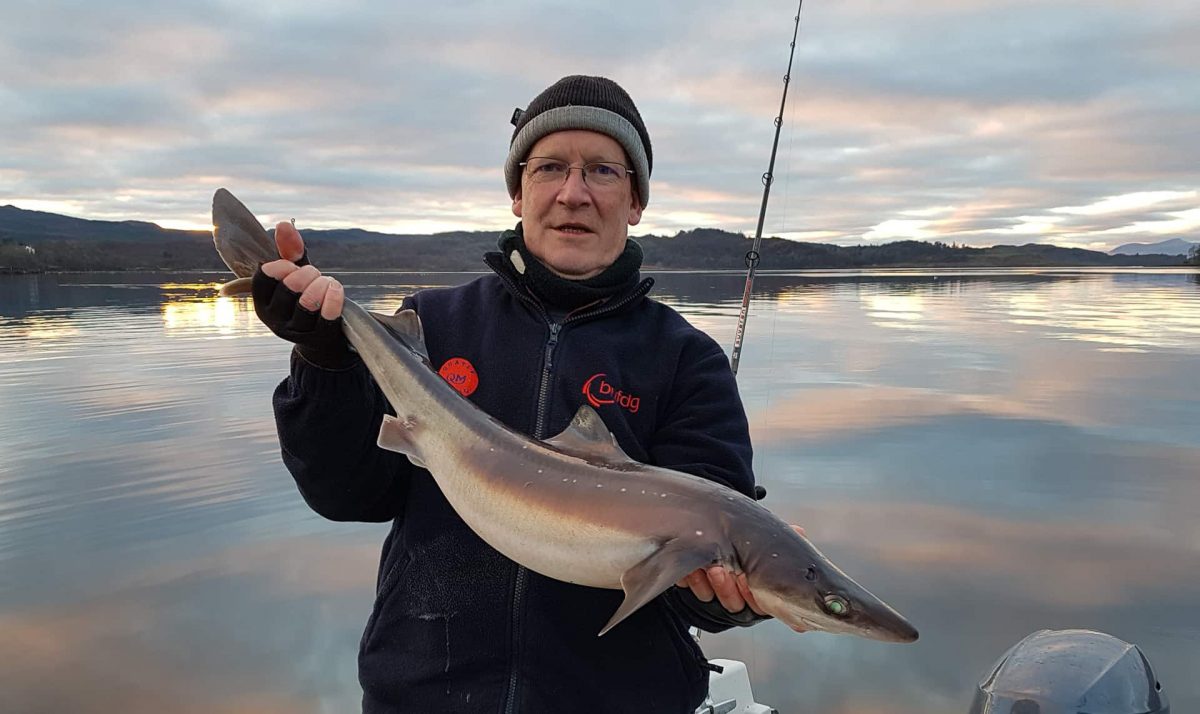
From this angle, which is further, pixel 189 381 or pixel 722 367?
pixel 189 381

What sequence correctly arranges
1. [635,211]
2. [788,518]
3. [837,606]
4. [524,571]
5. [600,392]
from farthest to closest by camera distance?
[788,518]
[635,211]
[600,392]
[524,571]
[837,606]

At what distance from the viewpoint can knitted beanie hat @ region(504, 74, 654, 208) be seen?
3.12 m

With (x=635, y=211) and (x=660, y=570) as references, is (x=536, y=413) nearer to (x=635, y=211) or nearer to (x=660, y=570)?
(x=660, y=570)

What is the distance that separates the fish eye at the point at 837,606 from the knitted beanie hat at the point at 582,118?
1.89 m

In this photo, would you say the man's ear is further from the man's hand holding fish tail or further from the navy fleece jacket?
the man's hand holding fish tail

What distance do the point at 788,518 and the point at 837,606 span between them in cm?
645

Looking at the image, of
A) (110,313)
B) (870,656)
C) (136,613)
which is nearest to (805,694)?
(870,656)

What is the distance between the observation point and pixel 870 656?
5.66 m

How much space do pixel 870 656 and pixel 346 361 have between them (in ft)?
15.3

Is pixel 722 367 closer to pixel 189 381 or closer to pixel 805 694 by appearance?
pixel 805 694

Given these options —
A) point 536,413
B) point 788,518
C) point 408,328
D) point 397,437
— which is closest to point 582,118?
point 408,328

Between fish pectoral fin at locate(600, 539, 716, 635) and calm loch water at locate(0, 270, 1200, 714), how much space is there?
3.40 metres

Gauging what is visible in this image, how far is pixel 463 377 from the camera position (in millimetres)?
2971

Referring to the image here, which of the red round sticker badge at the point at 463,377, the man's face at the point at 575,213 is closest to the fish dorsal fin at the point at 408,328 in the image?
the red round sticker badge at the point at 463,377
